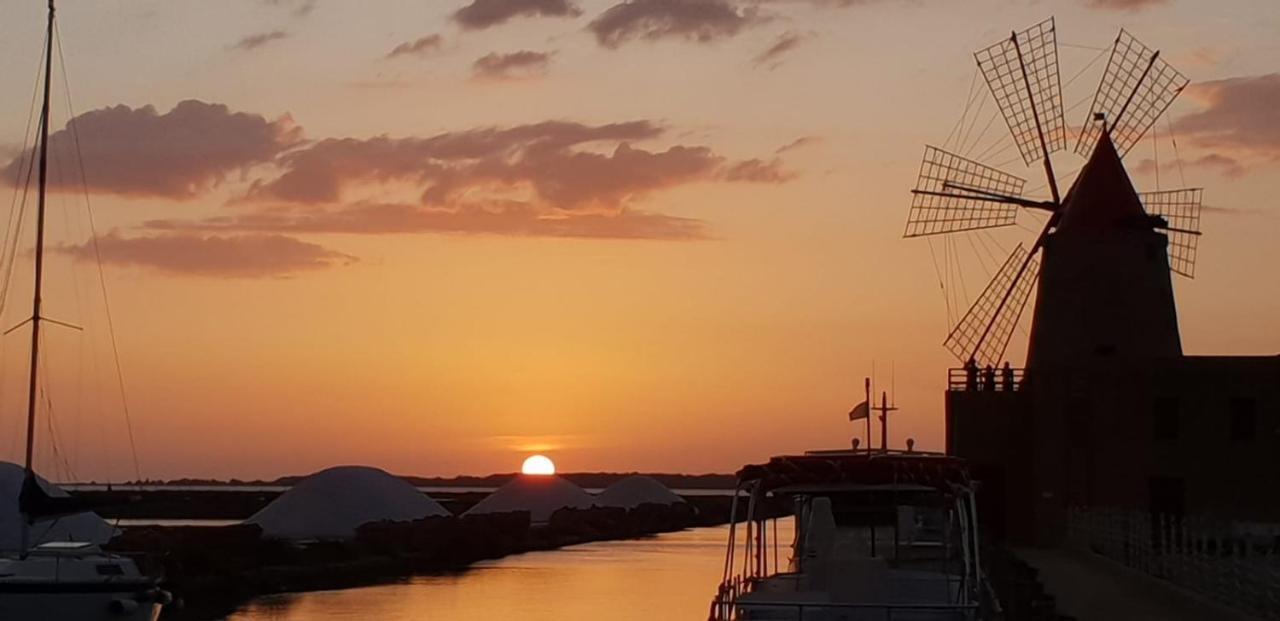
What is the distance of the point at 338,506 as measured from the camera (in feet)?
277

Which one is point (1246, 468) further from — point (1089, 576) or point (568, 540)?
point (568, 540)

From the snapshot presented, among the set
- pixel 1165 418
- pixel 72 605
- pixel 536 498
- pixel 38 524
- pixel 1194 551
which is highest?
pixel 1165 418

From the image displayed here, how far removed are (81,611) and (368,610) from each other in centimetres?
1636

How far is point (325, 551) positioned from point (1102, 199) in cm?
3102

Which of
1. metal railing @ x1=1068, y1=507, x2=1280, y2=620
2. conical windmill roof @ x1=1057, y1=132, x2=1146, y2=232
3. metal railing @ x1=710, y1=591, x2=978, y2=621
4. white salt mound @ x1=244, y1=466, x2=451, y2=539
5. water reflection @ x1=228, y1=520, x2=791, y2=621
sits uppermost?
conical windmill roof @ x1=1057, y1=132, x2=1146, y2=232

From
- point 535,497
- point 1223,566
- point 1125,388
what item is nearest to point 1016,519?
point 1125,388

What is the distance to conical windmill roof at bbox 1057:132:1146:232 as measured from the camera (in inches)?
1983

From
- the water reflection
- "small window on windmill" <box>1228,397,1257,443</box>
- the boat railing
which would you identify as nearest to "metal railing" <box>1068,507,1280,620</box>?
"small window on windmill" <box>1228,397,1257,443</box>

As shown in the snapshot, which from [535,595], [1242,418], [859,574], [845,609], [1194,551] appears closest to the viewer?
[845,609]

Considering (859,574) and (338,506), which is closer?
(859,574)

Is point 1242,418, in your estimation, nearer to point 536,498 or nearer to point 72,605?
point 72,605

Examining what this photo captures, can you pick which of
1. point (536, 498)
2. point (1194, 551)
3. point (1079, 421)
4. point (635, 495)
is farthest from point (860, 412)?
point (635, 495)

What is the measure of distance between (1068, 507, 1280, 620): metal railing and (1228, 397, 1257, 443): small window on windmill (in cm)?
214

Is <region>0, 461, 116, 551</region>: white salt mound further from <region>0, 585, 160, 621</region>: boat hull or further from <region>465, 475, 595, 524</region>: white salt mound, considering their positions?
<region>465, 475, 595, 524</region>: white salt mound
